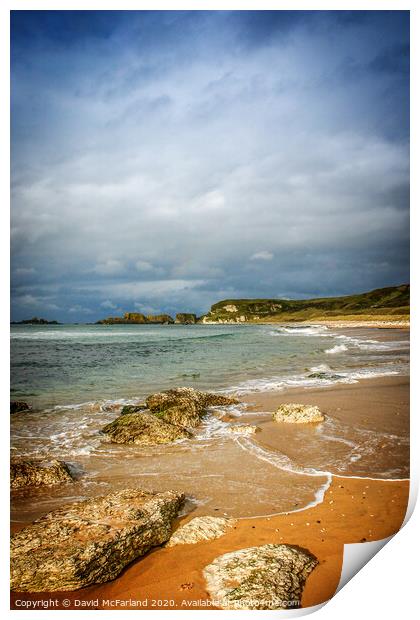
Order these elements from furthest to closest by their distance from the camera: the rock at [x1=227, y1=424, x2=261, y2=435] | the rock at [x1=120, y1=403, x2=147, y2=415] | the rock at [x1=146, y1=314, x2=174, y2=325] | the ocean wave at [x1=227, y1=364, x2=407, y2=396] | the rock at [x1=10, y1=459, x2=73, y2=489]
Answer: the rock at [x1=146, y1=314, x2=174, y2=325] < the ocean wave at [x1=227, y1=364, x2=407, y2=396] < the rock at [x1=120, y1=403, x2=147, y2=415] < the rock at [x1=227, y1=424, x2=261, y2=435] < the rock at [x1=10, y1=459, x2=73, y2=489]

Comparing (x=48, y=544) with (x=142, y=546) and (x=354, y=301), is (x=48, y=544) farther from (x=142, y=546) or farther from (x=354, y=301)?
(x=354, y=301)

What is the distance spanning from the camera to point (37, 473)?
12.5 feet

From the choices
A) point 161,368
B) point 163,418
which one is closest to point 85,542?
point 163,418

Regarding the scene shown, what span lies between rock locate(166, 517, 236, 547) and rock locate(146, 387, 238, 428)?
9.04 ft

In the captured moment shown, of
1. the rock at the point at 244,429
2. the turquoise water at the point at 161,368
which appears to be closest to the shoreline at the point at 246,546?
the rock at the point at 244,429

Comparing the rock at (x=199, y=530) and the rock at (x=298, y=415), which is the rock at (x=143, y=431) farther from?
the rock at (x=199, y=530)

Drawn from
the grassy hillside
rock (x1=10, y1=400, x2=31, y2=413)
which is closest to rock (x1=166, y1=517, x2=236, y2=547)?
the grassy hillside

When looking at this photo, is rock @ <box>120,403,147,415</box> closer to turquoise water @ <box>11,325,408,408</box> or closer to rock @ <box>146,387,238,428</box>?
rock @ <box>146,387,238,428</box>

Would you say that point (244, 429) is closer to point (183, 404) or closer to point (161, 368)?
point (183, 404)

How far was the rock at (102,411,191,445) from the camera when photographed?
Answer: 503 centimetres

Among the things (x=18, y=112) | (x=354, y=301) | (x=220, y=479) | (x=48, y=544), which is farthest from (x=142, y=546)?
→ (x=354, y=301)

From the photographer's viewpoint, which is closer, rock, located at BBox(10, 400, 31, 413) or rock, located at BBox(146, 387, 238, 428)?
rock, located at BBox(146, 387, 238, 428)

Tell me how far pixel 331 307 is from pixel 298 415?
28.0 feet

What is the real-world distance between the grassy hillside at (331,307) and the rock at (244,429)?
2.67 metres
